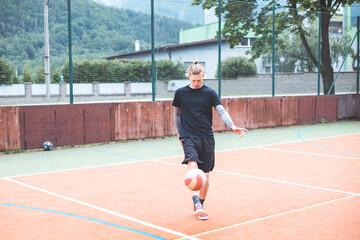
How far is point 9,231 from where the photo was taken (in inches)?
233

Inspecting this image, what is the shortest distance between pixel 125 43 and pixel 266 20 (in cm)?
762

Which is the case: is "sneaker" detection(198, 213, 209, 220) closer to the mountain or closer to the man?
the man

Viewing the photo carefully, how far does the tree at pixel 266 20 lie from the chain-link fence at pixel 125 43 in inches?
1.6

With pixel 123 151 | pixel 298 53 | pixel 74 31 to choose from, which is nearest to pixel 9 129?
pixel 123 151

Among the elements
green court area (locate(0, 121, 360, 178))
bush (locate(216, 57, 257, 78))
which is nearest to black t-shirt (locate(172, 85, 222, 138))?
green court area (locate(0, 121, 360, 178))

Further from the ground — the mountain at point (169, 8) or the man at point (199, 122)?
the mountain at point (169, 8)

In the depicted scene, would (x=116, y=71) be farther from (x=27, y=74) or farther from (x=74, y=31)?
(x=27, y=74)

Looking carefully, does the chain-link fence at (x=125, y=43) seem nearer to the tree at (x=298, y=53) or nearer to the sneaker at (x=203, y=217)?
the tree at (x=298, y=53)

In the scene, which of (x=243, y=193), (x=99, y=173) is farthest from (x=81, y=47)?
(x=243, y=193)

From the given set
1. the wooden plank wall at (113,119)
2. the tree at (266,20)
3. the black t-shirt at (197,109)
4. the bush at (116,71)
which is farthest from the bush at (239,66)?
the black t-shirt at (197,109)

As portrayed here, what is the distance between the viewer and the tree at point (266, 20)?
19936mm

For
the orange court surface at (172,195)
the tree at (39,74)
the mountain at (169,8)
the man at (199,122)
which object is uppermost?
the mountain at (169,8)

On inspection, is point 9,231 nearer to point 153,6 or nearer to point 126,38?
point 126,38

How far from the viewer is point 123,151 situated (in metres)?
13.6
